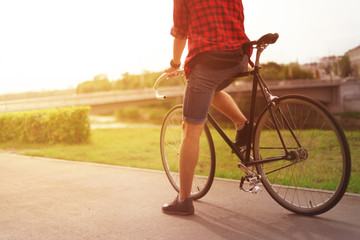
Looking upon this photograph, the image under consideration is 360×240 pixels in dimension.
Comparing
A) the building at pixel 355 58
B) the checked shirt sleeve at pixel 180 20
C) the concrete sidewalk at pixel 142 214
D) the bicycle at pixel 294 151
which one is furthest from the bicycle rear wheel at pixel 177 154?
the building at pixel 355 58

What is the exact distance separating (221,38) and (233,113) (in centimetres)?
66

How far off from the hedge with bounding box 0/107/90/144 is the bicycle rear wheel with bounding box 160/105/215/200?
33.6 ft

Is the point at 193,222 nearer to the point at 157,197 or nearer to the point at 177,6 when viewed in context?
the point at 157,197

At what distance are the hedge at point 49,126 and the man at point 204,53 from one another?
11221 mm

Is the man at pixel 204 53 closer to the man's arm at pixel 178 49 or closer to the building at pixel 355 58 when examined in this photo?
the man's arm at pixel 178 49

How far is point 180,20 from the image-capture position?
2.72 meters

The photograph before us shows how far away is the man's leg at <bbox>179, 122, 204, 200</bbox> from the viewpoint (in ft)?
9.17

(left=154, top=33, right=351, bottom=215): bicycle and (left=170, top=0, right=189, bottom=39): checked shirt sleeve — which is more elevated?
(left=170, top=0, right=189, bottom=39): checked shirt sleeve

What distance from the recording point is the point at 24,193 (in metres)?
3.89

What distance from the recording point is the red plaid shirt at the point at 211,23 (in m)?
2.59

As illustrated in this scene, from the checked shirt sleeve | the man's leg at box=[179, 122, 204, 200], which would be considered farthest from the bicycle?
the checked shirt sleeve

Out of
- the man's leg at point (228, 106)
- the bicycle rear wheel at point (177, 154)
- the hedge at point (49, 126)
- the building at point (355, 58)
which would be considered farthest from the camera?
the hedge at point (49, 126)

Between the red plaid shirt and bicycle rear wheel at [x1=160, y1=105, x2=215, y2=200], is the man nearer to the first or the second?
the red plaid shirt

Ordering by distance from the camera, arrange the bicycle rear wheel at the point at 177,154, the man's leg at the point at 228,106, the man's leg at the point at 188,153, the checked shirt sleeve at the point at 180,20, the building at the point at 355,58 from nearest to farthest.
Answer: the checked shirt sleeve at the point at 180,20 < the man's leg at the point at 188,153 < the man's leg at the point at 228,106 < the bicycle rear wheel at the point at 177,154 < the building at the point at 355,58
